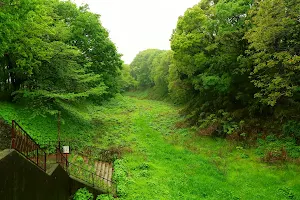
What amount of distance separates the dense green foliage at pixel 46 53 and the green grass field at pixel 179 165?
66.2 inches

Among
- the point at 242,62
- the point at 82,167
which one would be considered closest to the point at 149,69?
→ the point at 242,62

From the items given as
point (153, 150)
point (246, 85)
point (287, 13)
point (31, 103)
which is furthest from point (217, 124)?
point (31, 103)

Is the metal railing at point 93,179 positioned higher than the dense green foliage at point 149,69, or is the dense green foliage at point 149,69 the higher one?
the dense green foliage at point 149,69

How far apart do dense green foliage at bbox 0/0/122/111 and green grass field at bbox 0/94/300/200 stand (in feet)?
5.51

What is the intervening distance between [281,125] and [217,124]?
4.82 m

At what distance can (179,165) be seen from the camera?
52.9 feet

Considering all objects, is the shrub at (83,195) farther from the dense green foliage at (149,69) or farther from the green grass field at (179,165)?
the dense green foliage at (149,69)

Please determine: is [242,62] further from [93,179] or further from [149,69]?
[149,69]

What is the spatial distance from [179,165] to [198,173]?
4.87 feet

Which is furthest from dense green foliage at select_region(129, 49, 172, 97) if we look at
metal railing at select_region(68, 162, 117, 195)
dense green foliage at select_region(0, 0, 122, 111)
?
metal railing at select_region(68, 162, 117, 195)

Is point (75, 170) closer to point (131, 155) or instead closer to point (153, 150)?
point (131, 155)

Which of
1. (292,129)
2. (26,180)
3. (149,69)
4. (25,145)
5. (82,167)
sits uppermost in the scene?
(149,69)

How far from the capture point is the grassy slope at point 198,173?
494 inches

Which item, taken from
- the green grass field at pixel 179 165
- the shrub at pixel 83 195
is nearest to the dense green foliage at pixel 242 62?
the green grass field at pixel 179 165
